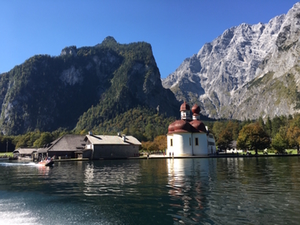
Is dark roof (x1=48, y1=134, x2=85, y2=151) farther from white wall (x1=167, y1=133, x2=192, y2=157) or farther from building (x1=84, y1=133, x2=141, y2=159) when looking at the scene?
white wall (x1=167, y1=133, x2=192, y2=157)

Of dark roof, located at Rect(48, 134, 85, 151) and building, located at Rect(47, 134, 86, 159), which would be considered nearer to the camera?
building, located at Rect(47, 134, 86, 159)

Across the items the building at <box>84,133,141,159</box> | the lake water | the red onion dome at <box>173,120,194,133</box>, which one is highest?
the red onion dome at <box>173,120,194,133</box>

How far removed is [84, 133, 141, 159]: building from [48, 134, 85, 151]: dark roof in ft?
10.1

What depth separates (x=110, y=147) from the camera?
286 feet

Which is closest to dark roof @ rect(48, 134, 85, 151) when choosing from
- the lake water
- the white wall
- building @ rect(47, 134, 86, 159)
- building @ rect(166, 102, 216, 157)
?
building @ rect(47, 134, 86, 159)

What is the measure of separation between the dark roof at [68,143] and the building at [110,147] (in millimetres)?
3083

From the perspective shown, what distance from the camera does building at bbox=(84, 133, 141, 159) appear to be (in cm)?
8481

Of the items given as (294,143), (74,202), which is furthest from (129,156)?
(74,202)

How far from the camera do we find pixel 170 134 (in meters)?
88.1

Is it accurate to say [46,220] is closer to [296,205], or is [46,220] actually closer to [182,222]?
[182,222]

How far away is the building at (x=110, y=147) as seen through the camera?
84.8 metres

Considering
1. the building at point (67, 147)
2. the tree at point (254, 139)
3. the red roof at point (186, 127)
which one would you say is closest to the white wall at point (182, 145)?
the red roof at point (186, 127)

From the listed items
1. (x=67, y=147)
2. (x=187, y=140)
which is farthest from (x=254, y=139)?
(x=67, y=147)

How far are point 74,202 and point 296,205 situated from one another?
42.3 ft
